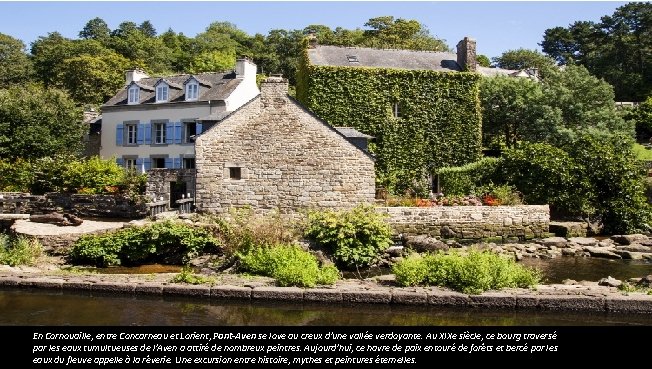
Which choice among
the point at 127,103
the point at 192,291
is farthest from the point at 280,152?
the point at 127,103

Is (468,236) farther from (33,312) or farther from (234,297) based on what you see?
(33,312)

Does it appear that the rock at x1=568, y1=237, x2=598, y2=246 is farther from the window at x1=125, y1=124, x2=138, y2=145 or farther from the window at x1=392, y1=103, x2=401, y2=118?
the window at x1=125, y1=124, x2=138, y2=145

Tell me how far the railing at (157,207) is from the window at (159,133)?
10.6m

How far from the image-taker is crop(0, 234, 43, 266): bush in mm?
12594

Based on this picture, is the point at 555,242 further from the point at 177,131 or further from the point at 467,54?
the point at 177,131

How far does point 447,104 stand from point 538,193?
848 cm

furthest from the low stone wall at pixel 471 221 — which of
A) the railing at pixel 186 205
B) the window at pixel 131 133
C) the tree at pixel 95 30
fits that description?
the tree at pixel 95 30

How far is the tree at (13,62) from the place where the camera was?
51781 mm

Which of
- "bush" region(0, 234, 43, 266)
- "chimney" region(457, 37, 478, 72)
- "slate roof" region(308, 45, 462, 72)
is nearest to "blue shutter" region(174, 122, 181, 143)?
"slate roof" region(308, 45, 462, 72)

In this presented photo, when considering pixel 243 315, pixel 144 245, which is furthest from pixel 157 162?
pixel 243 315

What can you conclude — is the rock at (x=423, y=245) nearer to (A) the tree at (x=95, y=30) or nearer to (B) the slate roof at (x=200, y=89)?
(B) the slate roof at (x=200, y=89)

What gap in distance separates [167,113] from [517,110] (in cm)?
2077

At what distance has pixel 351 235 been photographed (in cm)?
1427

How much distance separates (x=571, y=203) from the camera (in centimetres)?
2191
